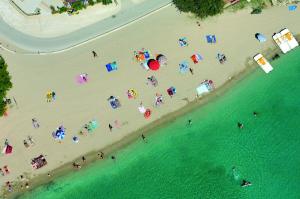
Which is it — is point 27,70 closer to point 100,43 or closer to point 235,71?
point 100,43

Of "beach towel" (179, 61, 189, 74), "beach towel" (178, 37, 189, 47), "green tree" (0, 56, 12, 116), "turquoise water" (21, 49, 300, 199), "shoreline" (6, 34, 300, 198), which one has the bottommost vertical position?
"turquoise water" (21, 49, 300, 199)

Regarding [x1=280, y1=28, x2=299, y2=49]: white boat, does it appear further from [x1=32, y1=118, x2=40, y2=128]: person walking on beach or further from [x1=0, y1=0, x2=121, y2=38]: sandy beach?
[x1=32, y1=118, x2=40, y2=128]: person walking on beach

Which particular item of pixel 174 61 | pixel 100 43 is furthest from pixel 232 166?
pixel 100 43

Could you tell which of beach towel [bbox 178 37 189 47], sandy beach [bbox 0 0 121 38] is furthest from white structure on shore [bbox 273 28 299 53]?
sandy beach [bbox 0 0 121 38]

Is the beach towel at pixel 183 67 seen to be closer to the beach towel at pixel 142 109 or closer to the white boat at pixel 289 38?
the beach towel at pixel 142 109

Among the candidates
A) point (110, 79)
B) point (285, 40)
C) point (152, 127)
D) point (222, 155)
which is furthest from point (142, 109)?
point (285, 40)
